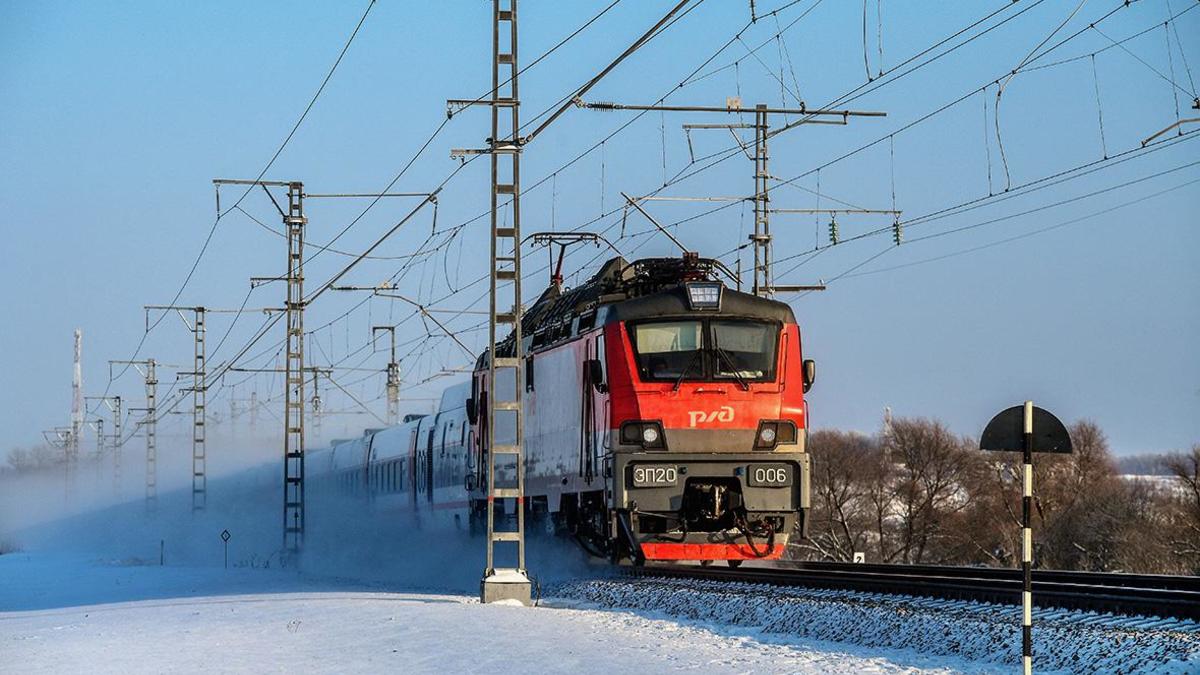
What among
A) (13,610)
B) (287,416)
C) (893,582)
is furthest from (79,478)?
(893,582)

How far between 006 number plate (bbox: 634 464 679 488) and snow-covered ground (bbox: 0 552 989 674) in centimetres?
180

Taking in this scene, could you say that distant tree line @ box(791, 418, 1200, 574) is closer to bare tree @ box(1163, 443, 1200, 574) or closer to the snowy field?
bare tree @ box(1163, 443, 1200, 574)

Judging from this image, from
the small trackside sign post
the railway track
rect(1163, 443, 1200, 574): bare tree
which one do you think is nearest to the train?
the railway track

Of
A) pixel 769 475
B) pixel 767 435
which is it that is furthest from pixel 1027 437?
pixel 767 435

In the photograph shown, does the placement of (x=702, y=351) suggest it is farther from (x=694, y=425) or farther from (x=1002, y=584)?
(x=1002, y=584)

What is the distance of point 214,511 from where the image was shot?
6919 cm

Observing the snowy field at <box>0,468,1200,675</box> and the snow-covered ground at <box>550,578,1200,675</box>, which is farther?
the snowy field at <box>0,468,1200,675</box>

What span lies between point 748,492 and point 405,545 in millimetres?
19524

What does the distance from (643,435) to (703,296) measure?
6.97 feet

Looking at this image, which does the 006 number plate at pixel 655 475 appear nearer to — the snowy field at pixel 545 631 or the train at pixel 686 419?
the train at pixel 686 419

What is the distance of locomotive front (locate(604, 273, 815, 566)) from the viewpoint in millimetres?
20641

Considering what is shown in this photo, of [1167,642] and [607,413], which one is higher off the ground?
[607,413]

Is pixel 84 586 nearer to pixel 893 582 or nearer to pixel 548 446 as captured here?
pixel 548 446

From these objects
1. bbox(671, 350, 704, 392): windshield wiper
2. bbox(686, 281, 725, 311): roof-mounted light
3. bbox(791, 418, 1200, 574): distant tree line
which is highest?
bbox(686, 281, 725, 311): roof-mounted light
